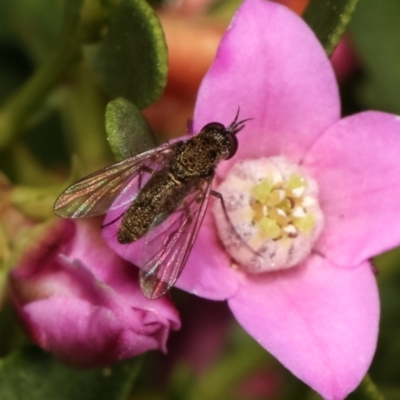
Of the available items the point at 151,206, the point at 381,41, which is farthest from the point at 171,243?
the point at 381,41

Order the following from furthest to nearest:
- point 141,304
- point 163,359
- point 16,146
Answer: point 163,359, point 16,146, point 141,304

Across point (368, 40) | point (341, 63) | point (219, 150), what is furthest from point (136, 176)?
point (341, 63)

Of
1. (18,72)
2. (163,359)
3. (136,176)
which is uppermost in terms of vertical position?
(136,176)

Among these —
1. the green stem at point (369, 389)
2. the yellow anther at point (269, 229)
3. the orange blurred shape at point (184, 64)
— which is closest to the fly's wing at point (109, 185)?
the yellow anther at point (269, 229)

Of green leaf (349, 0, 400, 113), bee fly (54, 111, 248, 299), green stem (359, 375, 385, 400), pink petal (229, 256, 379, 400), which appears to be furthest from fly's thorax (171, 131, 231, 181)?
green leaf (349, 0, 400, 113)

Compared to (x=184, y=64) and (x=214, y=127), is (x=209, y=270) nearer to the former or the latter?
(x=214, y=127)

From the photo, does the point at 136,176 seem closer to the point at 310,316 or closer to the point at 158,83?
the point at 158,83

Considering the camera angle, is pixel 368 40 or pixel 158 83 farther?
pixel 368 40
